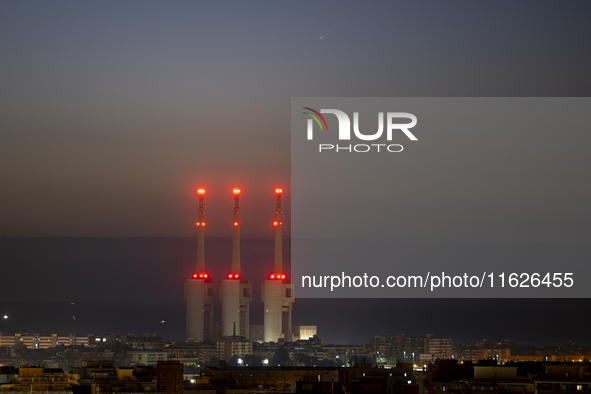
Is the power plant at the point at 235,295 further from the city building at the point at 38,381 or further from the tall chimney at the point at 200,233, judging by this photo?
the city building at the point at 38,381

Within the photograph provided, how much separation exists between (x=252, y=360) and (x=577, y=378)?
125 ft

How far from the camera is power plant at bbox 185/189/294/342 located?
5162cm

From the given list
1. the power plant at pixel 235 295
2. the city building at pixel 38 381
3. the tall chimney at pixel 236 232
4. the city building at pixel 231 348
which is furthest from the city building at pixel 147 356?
the city building at pixel 38 381

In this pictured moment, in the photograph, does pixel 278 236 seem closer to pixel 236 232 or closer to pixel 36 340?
pixel 236 232

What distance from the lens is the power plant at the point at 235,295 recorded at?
169 feet

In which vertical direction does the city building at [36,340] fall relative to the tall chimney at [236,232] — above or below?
below

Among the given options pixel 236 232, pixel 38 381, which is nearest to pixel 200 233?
pixel 236 232

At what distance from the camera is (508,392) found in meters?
13.4

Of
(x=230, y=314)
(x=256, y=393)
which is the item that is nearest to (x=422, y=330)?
(x=230, y=314)

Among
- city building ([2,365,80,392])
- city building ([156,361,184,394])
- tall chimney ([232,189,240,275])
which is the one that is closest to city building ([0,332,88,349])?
tall chimney ([232,189,240,275])

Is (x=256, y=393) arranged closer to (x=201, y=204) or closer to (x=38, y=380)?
(x=38, y=380)

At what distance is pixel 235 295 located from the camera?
52688 millimetres

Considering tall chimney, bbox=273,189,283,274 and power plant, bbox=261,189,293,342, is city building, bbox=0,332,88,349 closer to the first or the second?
power plant, bbox=261,189,293,342

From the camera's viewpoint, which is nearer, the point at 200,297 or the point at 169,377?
the point at 169,377
